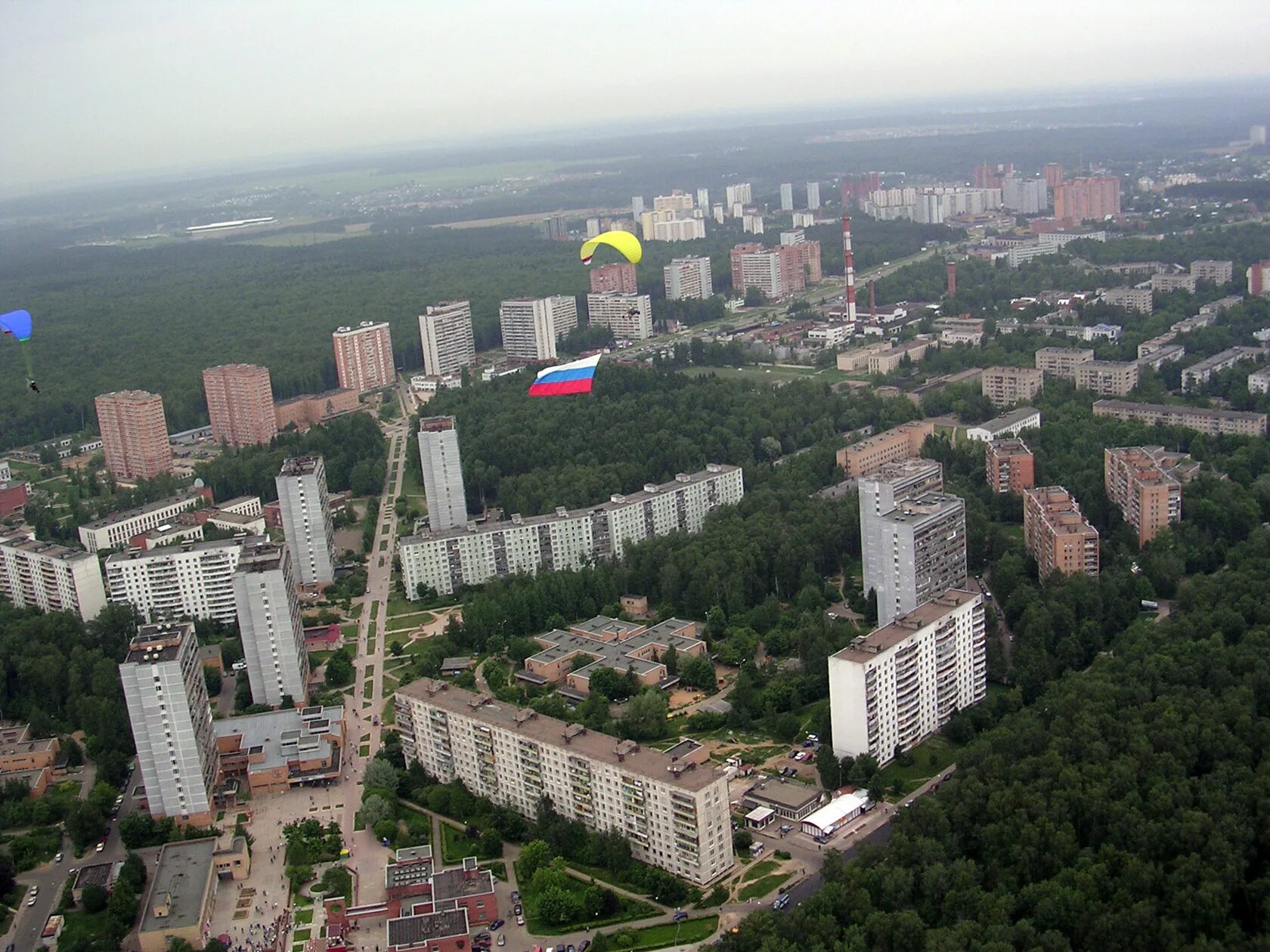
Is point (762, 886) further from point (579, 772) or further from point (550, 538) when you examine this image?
point (550, 538)

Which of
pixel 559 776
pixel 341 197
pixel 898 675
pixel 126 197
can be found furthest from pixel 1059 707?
pixel 341 197

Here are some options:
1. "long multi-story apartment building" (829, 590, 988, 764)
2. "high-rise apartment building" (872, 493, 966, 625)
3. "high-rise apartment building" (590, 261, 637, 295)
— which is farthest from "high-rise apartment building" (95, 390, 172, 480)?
"long multi-story apartment building" (829, 590, 988, 764)

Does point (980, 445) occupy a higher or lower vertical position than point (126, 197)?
lower

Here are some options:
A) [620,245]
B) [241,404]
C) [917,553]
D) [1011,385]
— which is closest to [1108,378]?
[1011,385]

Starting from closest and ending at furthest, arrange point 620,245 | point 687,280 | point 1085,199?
point 620,245
point 687,280
point 1085,199

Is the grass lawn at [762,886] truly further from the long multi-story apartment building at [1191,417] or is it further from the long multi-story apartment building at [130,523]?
the long multi-story apartment building at [1191,417]

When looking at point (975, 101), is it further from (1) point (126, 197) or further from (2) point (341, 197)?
(1) point (126, 197)
